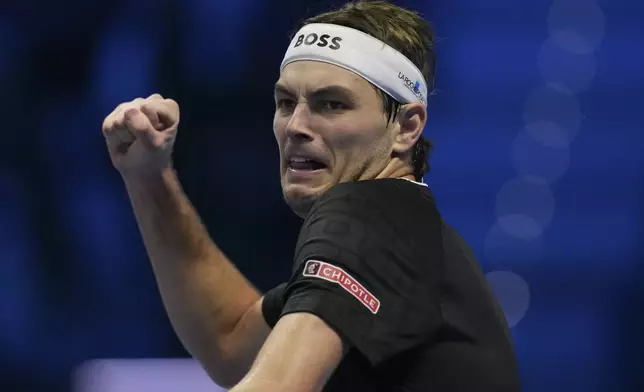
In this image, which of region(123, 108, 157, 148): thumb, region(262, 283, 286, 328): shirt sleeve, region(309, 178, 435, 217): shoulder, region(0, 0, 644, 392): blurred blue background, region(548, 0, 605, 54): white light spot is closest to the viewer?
region(309, 178, 435, 217): shoulder

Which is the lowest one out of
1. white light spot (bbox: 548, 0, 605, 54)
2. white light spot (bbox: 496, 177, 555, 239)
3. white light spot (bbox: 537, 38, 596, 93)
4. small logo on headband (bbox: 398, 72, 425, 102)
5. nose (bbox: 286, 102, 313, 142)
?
nose (bbox: 286, 102, 313, 142)

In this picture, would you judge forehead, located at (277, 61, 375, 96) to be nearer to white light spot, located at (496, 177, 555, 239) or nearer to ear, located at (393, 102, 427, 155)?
ear, located at (393, 102, 427, 155)

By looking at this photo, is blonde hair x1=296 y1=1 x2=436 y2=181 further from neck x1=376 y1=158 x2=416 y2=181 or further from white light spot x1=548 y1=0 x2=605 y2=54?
white light spot x1=548 y1=0 x2=605 y2=54

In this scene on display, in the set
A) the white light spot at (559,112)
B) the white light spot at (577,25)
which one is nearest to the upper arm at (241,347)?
the white light spot at (559,112)

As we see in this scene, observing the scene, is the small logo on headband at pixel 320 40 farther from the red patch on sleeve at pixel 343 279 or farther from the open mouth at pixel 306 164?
the red patch on sleeve at pixel 343 279

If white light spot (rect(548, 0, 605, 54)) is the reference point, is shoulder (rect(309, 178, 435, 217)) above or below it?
below

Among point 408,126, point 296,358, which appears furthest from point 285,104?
point 296,358

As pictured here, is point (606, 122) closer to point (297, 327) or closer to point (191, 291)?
point (191, 291)

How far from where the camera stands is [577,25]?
127 inches

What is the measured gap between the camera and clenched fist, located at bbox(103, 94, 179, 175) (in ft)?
5.59

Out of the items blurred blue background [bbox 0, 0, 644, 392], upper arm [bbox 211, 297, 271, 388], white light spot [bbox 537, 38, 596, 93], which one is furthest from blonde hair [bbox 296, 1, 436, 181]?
white light spot [bbox 537, 38, 596, 93]

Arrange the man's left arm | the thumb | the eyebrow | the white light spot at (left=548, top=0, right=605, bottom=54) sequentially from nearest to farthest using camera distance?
the man's left arm, the eyebrow, the thumb, the white light spot at (left=548, top=0, right=605, bottom=54)

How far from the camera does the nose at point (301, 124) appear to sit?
1.56 metres

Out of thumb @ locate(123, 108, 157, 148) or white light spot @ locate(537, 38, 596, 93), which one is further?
white light spot @ locate(537, 38, 596, 93)
